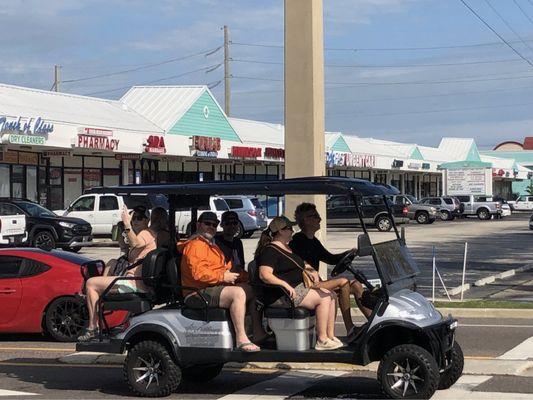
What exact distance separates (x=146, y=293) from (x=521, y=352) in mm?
4873

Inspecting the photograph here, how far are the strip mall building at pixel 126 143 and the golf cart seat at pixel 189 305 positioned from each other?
2437 centimetres

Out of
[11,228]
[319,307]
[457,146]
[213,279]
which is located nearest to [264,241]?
[213,279]

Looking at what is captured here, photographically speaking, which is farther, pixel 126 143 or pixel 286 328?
pixel 126 143

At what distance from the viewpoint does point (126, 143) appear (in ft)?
126

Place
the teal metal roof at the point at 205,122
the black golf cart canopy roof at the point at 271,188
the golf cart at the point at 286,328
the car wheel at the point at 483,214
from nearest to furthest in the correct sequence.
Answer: the golf cart at the point at 286,328 < the black golf cart canopy roof at the point at 271,188 < the teal metal roof at the point at 205,122 < the car wheel at the point at 483,214

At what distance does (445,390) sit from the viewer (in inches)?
335

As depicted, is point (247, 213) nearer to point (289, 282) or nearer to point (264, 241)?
point (264, 241)

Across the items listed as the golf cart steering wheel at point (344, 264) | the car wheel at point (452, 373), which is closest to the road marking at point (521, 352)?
the car wheel at point (452, 373)

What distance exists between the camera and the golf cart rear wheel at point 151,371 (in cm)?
843

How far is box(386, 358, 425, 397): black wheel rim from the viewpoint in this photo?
779 cm

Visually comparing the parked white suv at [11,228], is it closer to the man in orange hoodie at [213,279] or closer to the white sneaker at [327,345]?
the man in orange hoodie at [213,279]

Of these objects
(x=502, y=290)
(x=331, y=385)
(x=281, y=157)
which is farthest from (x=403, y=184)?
(x=331, y=385)

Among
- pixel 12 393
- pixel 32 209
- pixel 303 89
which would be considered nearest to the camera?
pixel 12 393

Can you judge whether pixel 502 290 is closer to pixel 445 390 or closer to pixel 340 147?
pixel 445 390
